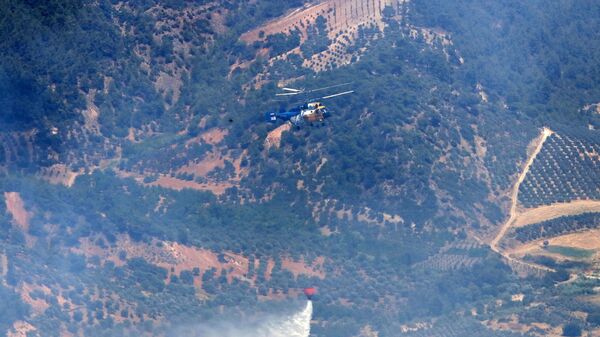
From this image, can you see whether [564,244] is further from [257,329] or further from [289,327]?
[257,329]

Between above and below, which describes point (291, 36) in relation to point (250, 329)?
above

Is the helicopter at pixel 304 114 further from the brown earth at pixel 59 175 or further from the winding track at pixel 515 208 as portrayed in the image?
the brown earth at pixel 59 175

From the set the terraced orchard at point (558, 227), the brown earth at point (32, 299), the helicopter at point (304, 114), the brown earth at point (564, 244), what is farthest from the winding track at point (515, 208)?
the brown earth at point (32, 299)

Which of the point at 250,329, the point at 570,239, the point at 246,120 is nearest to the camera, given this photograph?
the point at 250,329

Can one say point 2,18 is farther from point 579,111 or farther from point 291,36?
point 579,111

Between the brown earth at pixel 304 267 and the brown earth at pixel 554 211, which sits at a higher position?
the brown earth at pixel 554 211

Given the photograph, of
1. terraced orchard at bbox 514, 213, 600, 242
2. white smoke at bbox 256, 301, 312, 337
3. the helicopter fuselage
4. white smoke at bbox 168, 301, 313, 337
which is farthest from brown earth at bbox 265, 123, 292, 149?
terraced orchard at bbox 514, 213, 600, 242

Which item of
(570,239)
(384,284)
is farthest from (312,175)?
(570,239)
